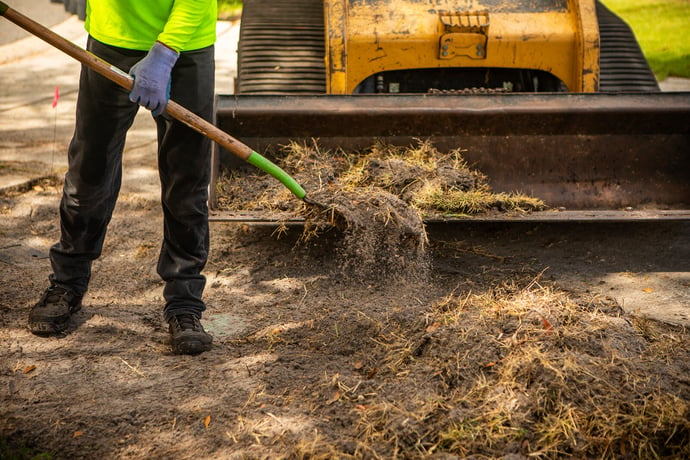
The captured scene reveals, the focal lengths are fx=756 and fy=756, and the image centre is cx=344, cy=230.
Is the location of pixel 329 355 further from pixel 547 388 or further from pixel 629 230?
pixel 629 230

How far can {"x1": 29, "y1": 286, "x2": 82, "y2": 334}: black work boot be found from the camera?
303cm

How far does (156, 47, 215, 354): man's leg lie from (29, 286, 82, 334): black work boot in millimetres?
401

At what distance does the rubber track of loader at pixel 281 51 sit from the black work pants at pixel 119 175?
160 cm

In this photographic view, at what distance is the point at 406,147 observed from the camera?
13.8 ft

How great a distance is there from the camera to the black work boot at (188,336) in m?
2.93

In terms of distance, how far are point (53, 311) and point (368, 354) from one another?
1285mm

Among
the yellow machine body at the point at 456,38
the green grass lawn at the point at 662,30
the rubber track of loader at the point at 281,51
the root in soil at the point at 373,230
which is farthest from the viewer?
the green grass lawn at the point at 662,30

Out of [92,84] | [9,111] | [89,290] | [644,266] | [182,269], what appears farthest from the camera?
[9,111]

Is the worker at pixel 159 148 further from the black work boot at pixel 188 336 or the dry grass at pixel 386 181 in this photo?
the dry grass at pixel 386 181

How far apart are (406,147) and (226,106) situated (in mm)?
1008

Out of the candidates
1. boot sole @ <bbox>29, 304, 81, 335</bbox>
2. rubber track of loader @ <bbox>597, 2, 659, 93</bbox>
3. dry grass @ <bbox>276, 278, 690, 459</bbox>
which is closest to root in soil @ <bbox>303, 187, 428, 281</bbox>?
dry grass @ <bbox>276, 278, 690, 459</bbox>

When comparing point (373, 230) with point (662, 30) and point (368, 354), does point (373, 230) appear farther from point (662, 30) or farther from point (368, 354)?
point (662, 30)

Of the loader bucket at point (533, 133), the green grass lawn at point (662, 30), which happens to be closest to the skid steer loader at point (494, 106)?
the loader bucket at point (533, 133)

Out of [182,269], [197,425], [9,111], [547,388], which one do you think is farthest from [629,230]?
[9,111]
